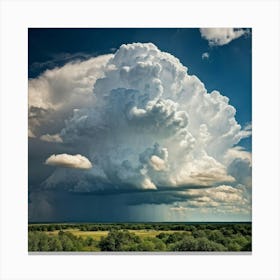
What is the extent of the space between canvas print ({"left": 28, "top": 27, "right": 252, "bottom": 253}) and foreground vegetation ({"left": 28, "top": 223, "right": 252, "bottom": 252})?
0.01 meters

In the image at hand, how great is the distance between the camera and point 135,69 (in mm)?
7492

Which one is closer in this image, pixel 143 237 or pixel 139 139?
pixel 143 237

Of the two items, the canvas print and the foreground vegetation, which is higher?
the canvas print

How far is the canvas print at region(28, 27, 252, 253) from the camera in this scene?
739 centimetres

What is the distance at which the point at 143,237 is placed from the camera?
24.1ft

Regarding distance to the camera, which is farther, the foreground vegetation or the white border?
the foreground vegetation

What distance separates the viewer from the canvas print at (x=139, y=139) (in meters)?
7.39

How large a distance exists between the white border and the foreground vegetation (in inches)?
5.4
